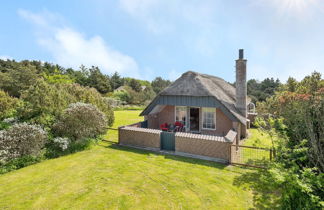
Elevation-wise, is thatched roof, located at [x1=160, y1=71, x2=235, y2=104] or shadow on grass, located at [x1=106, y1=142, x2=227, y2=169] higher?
thatched roof, located at [x1=160, y1=71, x2=235, y2=104]

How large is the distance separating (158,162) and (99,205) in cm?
456

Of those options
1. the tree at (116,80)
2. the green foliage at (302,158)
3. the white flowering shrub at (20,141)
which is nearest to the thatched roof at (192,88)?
the green foliage at (302,158)

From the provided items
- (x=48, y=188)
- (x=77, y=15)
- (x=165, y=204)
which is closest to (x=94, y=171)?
(x=48, y=188)

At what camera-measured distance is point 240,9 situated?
12.1 meters

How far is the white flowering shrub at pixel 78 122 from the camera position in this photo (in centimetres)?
1246

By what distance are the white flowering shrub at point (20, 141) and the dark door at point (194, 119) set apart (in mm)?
12279

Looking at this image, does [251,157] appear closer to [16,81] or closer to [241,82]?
[241,82]

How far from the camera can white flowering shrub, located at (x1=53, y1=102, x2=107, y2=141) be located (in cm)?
1246

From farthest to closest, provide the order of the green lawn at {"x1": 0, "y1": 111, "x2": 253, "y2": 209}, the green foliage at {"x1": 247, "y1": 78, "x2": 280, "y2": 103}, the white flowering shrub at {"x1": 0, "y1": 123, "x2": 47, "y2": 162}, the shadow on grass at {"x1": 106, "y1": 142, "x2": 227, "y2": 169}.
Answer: the green foliage at {"x1": 247, "y1": 78, "x2": 280, "y2": 103}
the shadow on grass at {"x1": 106, "y1": 142, "x2": 227, "y2": 169}
the white flowering shrub at {"x1": 0, "y1": 123, "x2": 47, "y2": 162}
the green lawn at {"x1": 0, "y1": 111, "x2": 253, "y2": 209}

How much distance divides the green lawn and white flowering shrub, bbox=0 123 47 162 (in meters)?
1.07

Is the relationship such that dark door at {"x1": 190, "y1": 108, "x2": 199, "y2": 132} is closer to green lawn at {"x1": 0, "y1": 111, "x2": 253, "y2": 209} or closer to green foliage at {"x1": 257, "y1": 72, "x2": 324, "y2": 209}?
green lawn at {"x1": 0, "y1": 111, "x2": 253, "y2": 209}

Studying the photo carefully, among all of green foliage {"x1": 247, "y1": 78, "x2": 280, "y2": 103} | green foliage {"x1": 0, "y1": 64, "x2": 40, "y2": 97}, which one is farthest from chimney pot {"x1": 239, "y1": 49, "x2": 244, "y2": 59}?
green foliage {"x1": 0, "y1": 64, "x2": 40, "y2": 97}

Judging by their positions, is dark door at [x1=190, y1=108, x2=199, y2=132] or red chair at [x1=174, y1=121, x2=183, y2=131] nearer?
red chair at [x1=174, y1=121, x2=183, y2=131]

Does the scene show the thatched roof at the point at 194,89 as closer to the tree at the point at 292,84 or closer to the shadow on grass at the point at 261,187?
the shadow on grass at the point at 261,187
